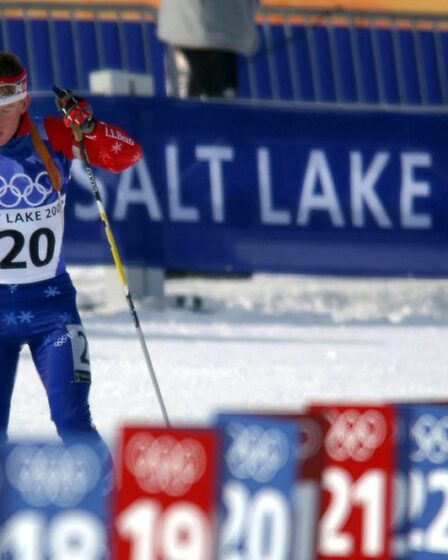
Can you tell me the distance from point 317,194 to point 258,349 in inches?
65.4

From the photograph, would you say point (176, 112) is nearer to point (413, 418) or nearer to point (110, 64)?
point (110, 64)

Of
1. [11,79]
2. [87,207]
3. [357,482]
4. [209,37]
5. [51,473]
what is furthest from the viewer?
[209,37]

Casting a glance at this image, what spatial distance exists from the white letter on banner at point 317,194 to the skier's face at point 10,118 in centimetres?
587

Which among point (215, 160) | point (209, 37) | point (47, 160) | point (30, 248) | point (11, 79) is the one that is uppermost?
point (209, 37)

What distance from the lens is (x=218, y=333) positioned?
37.5 ft

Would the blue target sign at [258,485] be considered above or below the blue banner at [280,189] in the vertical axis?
below

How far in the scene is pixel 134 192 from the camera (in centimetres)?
1201

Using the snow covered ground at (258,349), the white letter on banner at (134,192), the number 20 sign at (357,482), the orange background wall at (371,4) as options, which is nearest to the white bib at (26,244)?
the snow covered ground at (258,349)

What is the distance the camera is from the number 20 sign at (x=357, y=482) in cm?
434

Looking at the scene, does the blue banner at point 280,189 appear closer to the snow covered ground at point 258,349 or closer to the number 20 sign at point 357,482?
the snow covered ground at point 258,349

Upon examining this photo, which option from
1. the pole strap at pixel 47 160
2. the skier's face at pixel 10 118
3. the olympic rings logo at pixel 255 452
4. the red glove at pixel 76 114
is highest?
the red glove at pixel 76 114

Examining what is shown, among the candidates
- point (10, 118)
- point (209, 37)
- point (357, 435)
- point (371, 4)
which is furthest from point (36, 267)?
point (371, 4)

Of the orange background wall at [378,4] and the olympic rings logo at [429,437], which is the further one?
the orange background wall at [378,4]

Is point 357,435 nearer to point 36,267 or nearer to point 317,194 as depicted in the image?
point 36,267
